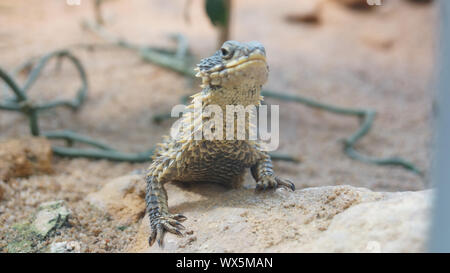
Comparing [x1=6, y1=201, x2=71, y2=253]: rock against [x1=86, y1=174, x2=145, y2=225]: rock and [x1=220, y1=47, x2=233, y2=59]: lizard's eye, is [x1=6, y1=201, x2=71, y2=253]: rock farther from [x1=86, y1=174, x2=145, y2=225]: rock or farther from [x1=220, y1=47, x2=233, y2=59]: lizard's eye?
[x1=220, y1=47, x2=233, y2=59]: lizard's eye

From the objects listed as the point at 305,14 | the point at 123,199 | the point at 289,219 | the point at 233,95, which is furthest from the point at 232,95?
the point at 305,14

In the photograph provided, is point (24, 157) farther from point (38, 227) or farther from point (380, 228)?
point (380, 228)

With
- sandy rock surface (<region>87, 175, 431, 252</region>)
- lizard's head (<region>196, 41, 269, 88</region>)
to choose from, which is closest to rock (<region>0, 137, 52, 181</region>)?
sandy rock surface (<region>87, 175, 431, 252</region>)

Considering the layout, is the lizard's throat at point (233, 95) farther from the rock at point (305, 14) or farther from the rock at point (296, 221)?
the rock at point (305, 14)

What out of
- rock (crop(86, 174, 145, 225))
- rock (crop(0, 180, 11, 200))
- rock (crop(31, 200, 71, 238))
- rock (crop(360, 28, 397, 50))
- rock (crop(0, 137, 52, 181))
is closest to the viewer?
rock (crop(31, 200, 71, 238))

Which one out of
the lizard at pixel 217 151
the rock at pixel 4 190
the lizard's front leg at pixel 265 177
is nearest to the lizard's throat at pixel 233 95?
the lizard at pixel 217 151

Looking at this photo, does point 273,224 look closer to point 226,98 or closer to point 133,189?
point 226,98
